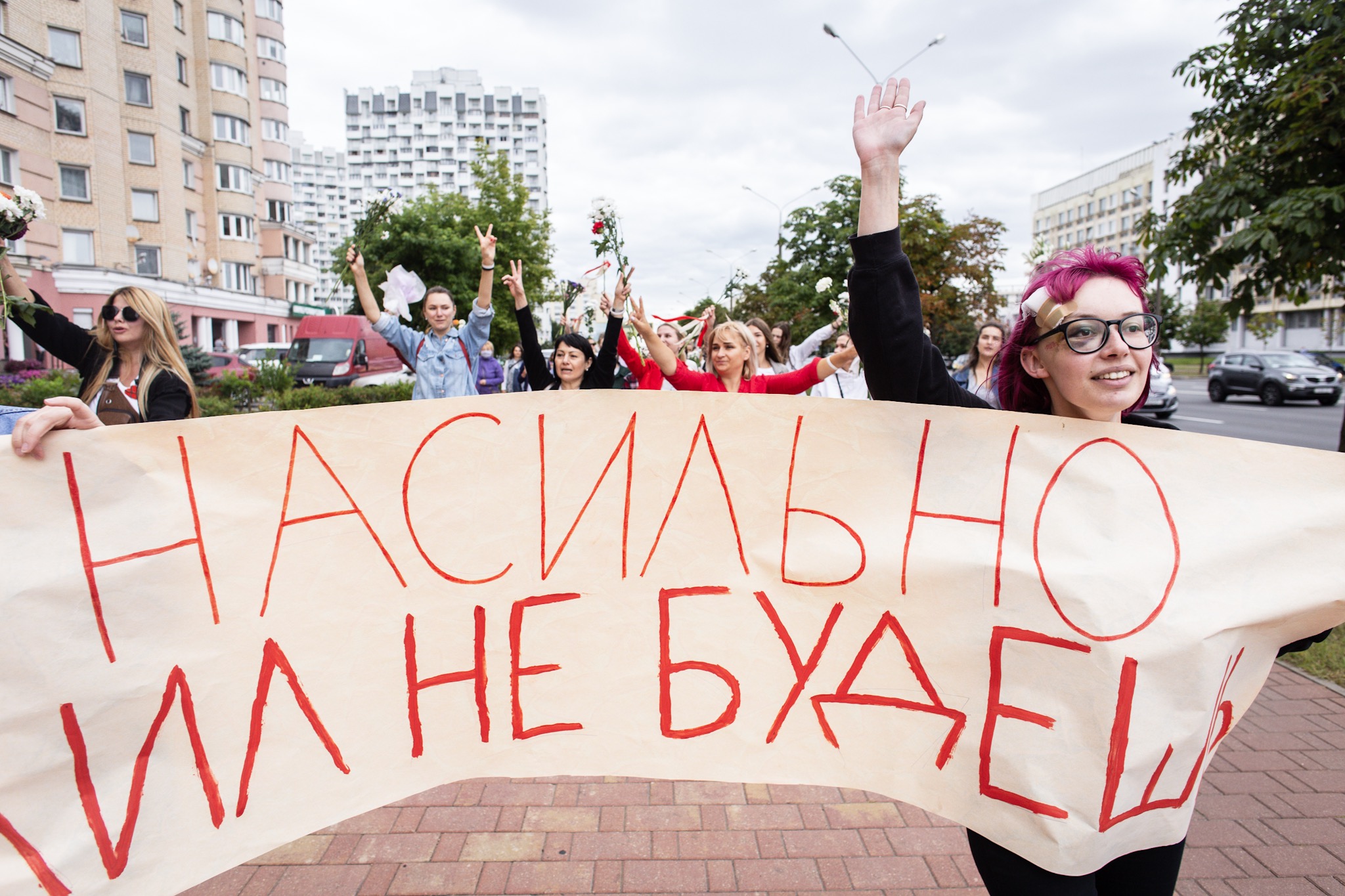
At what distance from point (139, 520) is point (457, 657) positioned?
751mm

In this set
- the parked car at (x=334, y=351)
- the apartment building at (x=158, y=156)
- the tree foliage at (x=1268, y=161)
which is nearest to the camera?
the tree foliage at (x=1268, y=161)

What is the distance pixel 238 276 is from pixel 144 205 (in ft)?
25.0

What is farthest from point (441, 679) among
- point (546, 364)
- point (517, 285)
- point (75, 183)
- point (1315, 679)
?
point (75, 183)

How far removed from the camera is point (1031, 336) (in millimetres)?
1791

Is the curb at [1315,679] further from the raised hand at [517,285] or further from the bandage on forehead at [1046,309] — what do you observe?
the raised hand at [517,285]

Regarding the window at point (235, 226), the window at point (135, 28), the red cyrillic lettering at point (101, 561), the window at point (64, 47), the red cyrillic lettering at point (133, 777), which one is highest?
the window at point (135, 28)

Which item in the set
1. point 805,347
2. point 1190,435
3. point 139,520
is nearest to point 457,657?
point 139,520

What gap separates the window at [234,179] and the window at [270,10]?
53.3 feet

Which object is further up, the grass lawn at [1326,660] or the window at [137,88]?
the window at [137,88]

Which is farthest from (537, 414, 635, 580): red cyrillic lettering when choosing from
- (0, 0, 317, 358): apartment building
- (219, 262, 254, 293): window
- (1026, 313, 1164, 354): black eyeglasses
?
(219, 262, 254, 293): window

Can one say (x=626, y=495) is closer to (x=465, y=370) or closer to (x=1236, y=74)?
(x=465, y=370)

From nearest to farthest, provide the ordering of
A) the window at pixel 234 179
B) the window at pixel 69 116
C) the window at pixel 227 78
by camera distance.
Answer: the window at pixel 69 116
the window at pixel 227 78
the window at pixel 234 179

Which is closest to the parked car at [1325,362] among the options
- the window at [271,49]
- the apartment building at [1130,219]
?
the apartment building at [1130,219]

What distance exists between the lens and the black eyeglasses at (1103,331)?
64.8 inches
